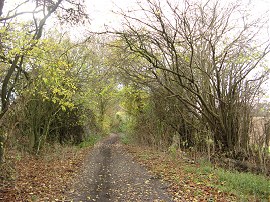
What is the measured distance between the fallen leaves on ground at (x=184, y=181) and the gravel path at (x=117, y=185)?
1.06 feet

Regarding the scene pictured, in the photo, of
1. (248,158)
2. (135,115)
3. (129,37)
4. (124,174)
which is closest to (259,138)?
(248,158)

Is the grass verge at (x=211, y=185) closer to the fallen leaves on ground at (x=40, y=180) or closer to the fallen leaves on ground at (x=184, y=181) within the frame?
the fallen leaves on ground at (x=184, y=181)

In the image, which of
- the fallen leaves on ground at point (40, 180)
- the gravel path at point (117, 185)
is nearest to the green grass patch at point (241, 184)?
the gravel path at point (117, 185)

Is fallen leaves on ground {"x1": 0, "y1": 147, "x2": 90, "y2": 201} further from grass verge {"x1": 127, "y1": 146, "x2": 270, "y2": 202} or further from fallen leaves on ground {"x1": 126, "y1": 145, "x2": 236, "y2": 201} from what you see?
grass verge {"x1": 127, "y1": 146, "x2": 270, "y2": 202}

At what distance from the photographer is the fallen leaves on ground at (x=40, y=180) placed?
247 inches

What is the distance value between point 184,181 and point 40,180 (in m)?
4.38

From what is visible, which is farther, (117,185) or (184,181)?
(117,185)

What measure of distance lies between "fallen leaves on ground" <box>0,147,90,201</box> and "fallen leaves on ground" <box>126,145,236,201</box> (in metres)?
3.01

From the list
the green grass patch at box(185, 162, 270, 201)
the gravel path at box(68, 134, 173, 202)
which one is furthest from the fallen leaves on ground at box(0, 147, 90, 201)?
the green grass patch at box(185, 162, 270, 201)

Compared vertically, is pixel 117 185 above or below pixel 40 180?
below

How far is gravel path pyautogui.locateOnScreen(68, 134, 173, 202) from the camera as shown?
668 centimetres

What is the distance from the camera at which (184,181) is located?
25.0 ft

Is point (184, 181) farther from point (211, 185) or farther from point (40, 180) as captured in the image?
point (40, 180)

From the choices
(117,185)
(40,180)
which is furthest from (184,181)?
(40,180)
